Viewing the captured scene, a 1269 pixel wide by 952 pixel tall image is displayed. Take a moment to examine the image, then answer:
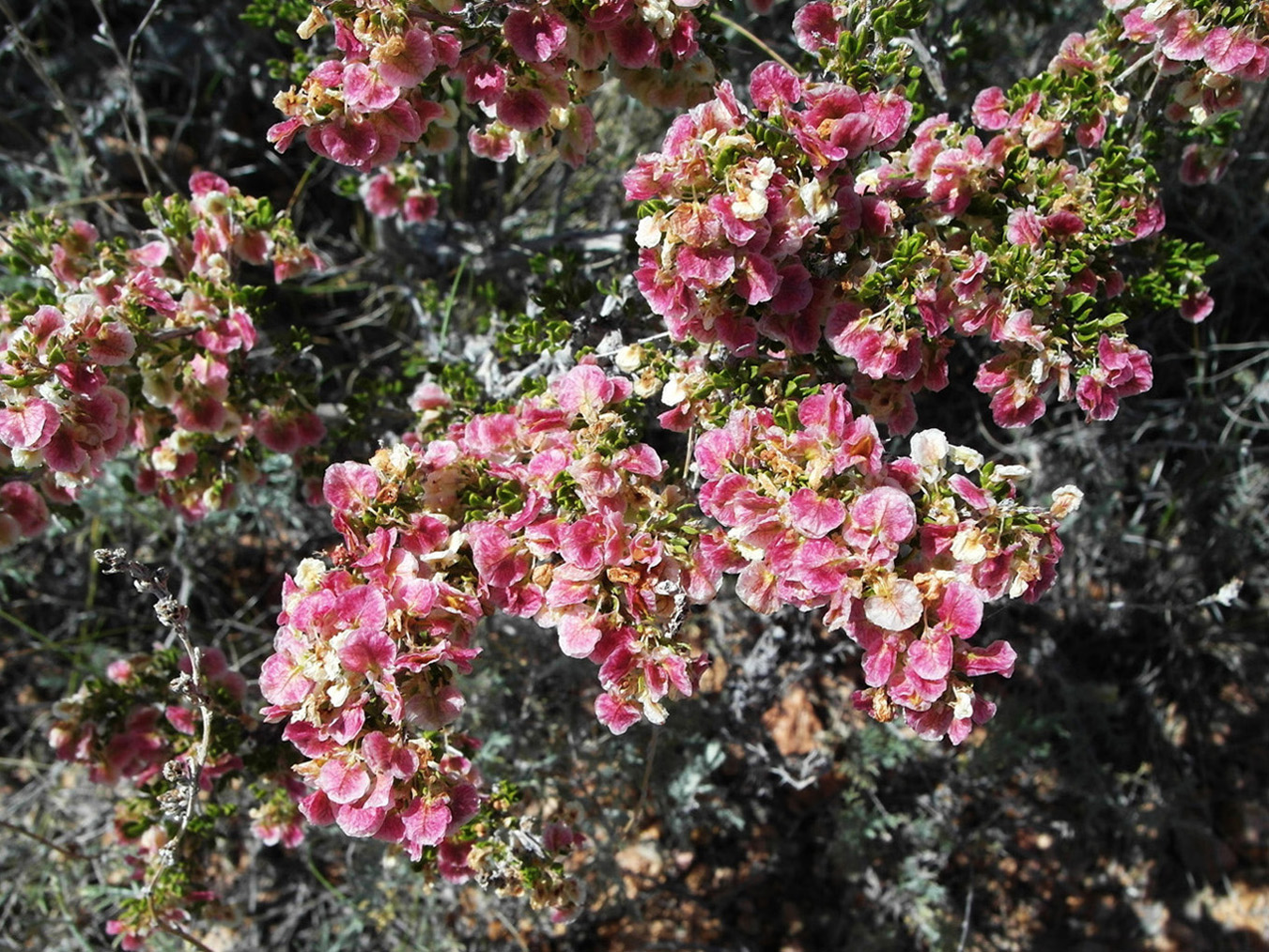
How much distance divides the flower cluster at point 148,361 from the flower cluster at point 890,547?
1090 mm

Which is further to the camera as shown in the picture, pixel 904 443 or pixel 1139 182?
pixel 904 443

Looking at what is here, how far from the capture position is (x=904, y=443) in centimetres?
260

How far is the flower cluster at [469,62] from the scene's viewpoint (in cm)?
164

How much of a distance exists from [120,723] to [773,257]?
70.2 inches

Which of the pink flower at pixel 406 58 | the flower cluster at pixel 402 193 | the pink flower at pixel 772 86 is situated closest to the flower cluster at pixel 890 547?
the pink flower at pixel 772 86

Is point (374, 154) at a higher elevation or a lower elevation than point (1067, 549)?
higher

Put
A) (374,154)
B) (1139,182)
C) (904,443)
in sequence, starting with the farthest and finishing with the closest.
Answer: (904,443)
(1139,182)
(374,154)

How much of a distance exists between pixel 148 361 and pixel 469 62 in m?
0.86

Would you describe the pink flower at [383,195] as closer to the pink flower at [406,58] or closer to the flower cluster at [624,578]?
the pink flower at [406,58]

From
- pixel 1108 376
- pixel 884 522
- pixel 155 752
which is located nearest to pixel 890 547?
pixel 884 522

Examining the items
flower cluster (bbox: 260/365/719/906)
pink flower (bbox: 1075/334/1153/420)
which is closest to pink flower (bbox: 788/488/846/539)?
flower cluster (bbox: 260/365/719/906)

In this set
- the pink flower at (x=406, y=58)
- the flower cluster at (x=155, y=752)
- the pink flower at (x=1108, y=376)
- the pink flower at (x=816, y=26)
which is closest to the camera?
the pink flower at (x=406, y=58)

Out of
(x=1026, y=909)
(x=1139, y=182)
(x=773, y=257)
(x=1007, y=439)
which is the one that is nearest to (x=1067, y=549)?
(x=1007, y=439)

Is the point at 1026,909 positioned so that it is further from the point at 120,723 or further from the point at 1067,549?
the point at 120,723
